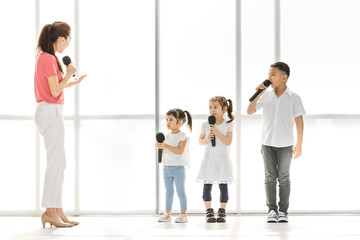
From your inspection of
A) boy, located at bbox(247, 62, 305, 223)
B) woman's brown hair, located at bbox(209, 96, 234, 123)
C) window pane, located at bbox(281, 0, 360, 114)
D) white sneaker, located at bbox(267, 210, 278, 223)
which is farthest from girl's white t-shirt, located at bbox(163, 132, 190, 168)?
window pane, located at bbox(281, 0, 360, 114)

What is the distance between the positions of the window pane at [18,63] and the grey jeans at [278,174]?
6.95 ft

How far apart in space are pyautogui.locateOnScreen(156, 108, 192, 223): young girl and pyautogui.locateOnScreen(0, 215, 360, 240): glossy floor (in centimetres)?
16

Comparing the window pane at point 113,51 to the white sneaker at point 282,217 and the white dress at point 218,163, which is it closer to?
the white dress at point 218,163

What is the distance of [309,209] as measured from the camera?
15.2 feet

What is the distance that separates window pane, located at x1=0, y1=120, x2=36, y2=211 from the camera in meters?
4.73

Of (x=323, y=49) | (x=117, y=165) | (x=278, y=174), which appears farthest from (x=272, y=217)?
(x=323, y=49)

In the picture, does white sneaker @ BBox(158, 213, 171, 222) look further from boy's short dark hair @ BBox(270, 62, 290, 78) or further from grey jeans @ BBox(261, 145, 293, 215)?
boy's short dark hair @ BBox(270, 62, 290, 78)

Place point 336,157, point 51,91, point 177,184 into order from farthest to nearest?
point 336,157
point 177,184
point 51,91

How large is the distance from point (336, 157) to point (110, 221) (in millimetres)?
2006

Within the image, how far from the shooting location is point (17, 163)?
186 inches

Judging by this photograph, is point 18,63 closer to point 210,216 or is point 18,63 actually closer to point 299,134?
point 210,216

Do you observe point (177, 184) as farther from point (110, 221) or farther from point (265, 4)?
point (265, 4)

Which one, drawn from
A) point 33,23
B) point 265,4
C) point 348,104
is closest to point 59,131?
point 33,23

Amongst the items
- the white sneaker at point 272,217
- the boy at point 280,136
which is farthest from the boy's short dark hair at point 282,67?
the white sneaker at point 272,217
